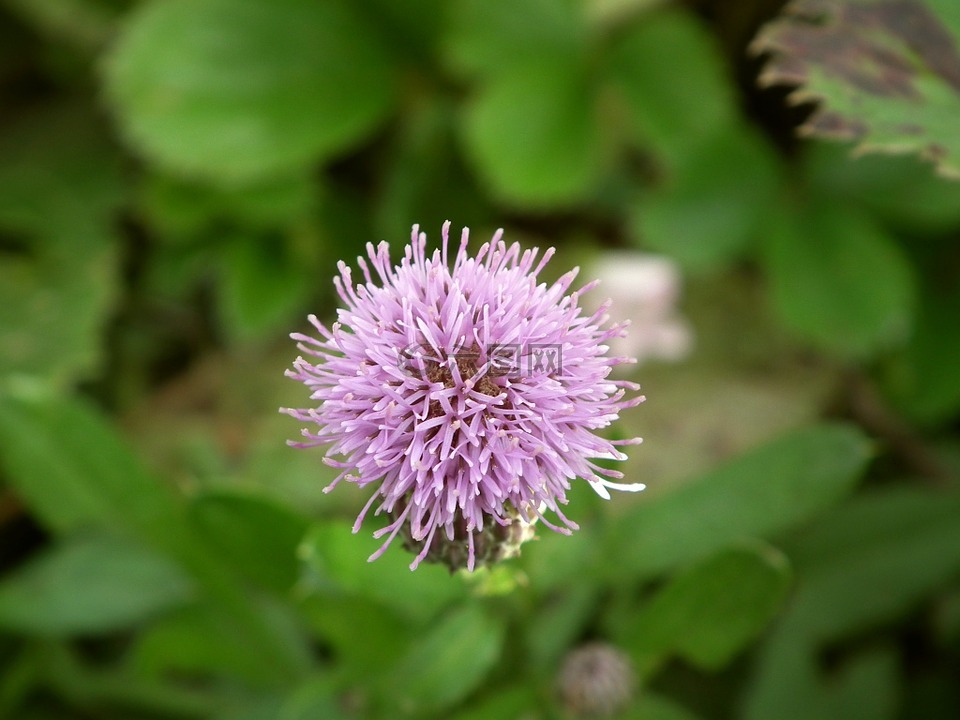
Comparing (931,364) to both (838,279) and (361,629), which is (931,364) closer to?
(838,279)

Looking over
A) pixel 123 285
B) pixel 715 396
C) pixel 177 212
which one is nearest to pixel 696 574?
pixel 715 396

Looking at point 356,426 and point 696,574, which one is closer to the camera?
point 356,426

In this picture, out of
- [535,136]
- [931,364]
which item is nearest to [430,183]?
[535,136]

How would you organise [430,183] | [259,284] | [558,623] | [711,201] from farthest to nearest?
[430,183]
[259,284]
[711,201]
[558,623]

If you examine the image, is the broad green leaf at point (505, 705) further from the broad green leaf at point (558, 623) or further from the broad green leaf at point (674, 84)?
the broad green leaf at point (674, 84)

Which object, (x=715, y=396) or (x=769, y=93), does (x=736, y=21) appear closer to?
(x=769, y=93)

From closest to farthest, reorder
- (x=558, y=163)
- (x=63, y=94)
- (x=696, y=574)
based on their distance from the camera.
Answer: (x=696, y=574), (x=558, y=163), (x=63, y=94)

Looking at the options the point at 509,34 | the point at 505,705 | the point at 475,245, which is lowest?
the point at 505,705

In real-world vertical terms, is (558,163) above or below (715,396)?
above
